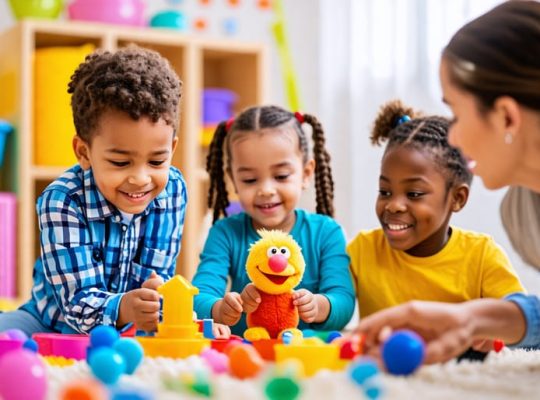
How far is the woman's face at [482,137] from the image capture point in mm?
952

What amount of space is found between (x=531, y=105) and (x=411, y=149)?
1.81 feet

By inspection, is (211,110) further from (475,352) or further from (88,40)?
(475,352)

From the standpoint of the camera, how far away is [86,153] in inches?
54.5

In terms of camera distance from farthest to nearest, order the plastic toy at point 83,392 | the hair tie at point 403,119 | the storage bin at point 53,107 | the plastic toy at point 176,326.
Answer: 1. the storage bin at point 53,107
2. the hair tie at point 403,119
3. the plastic toy at point 176,326
4. the plastic toy at point 83,392

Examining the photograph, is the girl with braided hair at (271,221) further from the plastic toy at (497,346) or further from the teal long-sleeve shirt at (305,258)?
the plastic toy at (497,346)

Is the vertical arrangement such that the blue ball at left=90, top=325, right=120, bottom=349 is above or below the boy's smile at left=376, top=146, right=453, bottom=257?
below

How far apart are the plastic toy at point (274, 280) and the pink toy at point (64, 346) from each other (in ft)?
0.86

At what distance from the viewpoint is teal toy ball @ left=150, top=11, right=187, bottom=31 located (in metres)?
2.95

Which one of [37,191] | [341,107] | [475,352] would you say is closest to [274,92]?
[341,107]

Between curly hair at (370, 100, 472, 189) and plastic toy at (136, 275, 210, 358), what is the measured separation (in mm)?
571

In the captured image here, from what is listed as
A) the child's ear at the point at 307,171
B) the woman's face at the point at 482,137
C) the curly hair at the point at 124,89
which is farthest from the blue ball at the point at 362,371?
the child's ear at the point at 307,171

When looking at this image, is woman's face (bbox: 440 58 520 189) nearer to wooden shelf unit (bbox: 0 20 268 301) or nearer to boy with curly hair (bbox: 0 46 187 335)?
boy with curly hair (bbox: 0 46 187 335)

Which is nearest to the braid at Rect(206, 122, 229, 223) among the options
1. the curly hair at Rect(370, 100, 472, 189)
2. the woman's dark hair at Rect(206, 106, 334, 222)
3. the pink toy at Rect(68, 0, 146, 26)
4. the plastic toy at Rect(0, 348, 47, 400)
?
the woman's dark hair at Rect(206, 106, 334, 222)

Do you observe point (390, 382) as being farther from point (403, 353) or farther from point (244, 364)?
point (244, 364)
